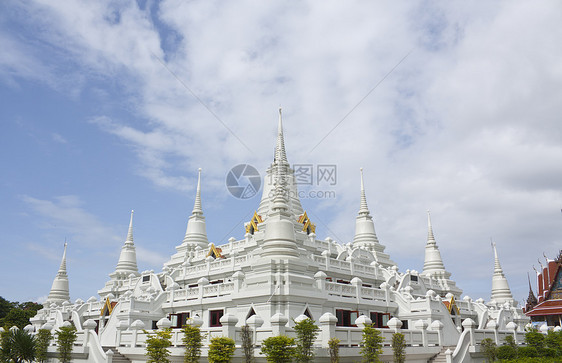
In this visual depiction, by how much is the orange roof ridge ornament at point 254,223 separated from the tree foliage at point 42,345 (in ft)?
71.9

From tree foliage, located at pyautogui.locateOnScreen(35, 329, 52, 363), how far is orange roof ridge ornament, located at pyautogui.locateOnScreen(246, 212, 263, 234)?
21.9 metres

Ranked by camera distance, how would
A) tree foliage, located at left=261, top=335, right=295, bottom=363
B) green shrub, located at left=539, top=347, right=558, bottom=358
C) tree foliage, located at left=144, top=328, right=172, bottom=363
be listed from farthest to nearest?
green shrub, located at left=539, top=347, right=558, bottom=358
tree foliage, located at left=144, top=328, right=172, bottom=363
tree foliage, located at left=261, top=335, right=295, bottom=363

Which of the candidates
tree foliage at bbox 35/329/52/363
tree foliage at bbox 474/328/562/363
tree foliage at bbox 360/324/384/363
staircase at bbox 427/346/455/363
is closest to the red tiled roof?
tree foliage at bbox 474/328/562/363

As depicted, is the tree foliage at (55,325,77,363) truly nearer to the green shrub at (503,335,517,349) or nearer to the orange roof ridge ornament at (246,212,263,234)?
the orange roof ridge ornament at (246,212,263,234)

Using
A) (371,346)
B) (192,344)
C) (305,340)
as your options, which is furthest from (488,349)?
(192,344)

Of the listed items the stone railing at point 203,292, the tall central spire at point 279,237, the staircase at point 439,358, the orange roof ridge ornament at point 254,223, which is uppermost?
the orange roof ridge ornament at point 254,223

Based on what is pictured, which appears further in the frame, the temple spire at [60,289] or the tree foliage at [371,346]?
the temple spire at [60,289]

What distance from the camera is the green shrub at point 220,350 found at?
21.1m

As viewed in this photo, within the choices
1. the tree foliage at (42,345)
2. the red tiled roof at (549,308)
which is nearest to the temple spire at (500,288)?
the red tiled roof at (549,308)

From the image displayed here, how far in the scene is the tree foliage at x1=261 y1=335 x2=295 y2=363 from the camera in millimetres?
20344

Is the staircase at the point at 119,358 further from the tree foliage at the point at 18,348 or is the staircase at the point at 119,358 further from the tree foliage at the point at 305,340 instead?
the tree foliage at the point at 305,340

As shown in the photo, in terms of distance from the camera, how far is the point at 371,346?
22125 millimetres

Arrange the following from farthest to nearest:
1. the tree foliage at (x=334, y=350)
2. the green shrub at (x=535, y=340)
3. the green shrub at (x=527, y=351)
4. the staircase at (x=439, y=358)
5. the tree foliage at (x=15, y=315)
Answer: the tree foliage at (x=15, y=315)
the green shrub at (x=535, y=340)
the green shrub at (x=527, y=351)
the staircase at (x=439, y=358)
the tree foliage at (x=334, y=350)

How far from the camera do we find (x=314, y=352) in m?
21.1
